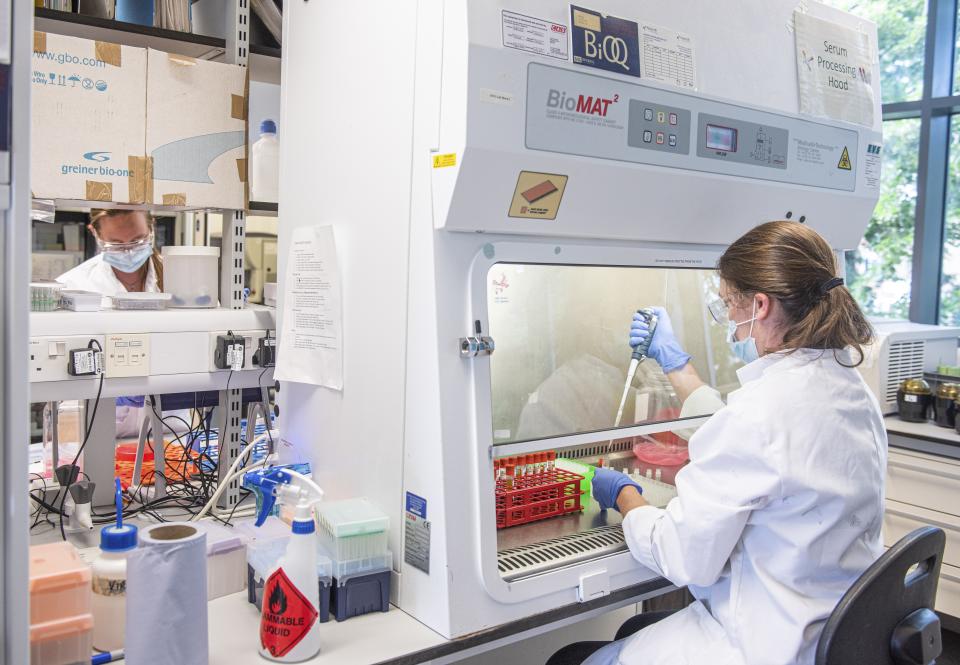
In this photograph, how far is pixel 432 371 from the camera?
1.31 m

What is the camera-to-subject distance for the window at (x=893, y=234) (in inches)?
159

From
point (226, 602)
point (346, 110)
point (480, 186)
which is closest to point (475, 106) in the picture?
point (480, 186)

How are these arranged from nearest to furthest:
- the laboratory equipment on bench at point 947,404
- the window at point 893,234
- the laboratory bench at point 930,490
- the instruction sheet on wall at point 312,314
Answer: the instruction sheet on wall at point 312,314 → the laboratory bench at point 930,490 → the laboratory equipment on bench at point 947,404 → the window at point 893,234

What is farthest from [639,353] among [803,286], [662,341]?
[803,286]

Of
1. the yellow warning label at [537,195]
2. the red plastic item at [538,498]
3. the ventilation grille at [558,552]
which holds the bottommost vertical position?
the ventilation grille at [558,552]

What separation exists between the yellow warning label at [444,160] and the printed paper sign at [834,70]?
96 centimetres

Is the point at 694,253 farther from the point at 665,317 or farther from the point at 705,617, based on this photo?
the point at 705,617

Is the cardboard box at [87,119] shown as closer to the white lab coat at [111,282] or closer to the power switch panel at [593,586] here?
the white lab coat at [111,282]

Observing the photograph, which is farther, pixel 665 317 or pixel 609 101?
pixel 665 317

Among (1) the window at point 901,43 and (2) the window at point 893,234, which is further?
(2) the window at point 893,234

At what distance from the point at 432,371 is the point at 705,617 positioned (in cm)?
70

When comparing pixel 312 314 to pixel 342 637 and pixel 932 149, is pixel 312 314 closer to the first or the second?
pixel 342 637

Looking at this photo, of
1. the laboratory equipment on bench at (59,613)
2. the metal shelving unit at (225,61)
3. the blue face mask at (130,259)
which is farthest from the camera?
the blue face mask at (130,259)

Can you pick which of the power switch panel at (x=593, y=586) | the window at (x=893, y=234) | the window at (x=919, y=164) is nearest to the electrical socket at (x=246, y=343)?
the power switch panel at (x=593, y=586)
